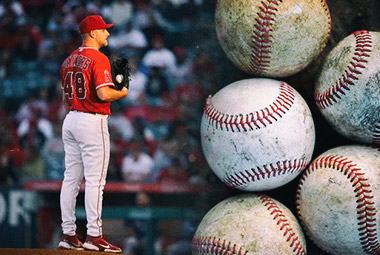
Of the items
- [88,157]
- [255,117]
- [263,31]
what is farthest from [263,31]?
[88,157]

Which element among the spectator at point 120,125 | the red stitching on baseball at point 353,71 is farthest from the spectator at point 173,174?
the red stitching on baseball at point 353,71

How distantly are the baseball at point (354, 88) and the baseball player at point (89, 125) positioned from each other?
1.04 m

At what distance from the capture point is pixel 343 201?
2.19 m

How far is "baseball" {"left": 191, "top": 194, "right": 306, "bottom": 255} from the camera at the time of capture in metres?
2.17

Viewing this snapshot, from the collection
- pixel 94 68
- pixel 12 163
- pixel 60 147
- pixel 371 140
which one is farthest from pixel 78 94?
pixel 371 140

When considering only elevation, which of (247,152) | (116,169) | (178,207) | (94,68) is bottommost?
(178,207)

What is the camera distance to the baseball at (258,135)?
87.2 inches

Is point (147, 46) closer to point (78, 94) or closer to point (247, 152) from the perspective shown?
point (78, 94)

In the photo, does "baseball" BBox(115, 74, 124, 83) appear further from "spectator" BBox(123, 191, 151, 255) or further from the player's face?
"spectator" BBox(123, 191, 151, 255)

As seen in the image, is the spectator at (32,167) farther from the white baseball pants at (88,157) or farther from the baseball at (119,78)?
the baseball at (119,78)

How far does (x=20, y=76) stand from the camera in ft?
8.85

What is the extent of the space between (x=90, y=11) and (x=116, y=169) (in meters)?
0.91

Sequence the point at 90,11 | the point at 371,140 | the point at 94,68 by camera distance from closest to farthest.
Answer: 1. the point at 94,68
2. the point at 371,140
3. the point at 90,11

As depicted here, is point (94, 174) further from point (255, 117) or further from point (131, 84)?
point (255, 117)
